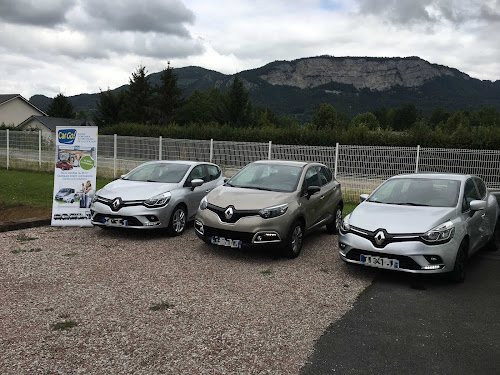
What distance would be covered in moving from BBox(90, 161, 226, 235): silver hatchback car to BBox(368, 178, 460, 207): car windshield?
12.2 feet

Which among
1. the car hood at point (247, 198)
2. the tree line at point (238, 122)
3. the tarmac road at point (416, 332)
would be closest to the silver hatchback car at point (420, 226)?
the tarmac road at point (416, 332)

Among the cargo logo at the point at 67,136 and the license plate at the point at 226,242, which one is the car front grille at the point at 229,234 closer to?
the license plate at the point at 226,242

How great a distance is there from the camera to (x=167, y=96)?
182 feet

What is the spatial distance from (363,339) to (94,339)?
2.52m

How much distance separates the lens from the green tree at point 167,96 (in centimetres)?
5556

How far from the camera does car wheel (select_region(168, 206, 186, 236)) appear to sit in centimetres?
817

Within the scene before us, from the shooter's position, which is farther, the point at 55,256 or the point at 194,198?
the point at 194,198

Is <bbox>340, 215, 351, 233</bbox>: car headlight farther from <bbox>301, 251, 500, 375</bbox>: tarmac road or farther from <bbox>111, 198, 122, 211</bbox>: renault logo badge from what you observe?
<bbox>111, 198, 122, 211</bbox>: renault logo badge

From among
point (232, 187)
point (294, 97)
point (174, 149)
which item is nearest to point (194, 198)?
point (232, 187)

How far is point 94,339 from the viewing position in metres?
3.81

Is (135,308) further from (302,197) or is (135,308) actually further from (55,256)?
(302,197)

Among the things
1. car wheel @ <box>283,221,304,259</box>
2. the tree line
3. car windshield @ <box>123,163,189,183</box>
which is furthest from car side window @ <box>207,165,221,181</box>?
the tree line

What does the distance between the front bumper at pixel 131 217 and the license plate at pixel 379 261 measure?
383 cm

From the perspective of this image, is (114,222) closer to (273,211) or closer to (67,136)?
(67,136)
